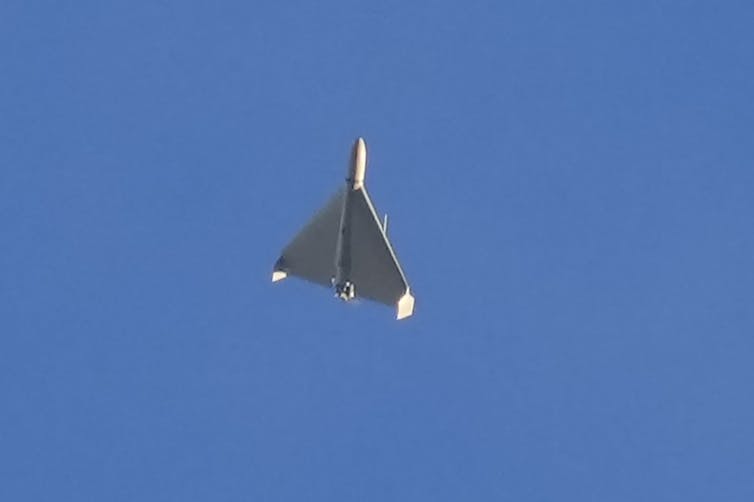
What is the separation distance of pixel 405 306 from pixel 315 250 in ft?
23.8

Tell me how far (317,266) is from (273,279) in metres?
3.03

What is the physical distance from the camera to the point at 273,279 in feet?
334

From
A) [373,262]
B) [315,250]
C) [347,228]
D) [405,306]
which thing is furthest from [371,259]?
[315,250]

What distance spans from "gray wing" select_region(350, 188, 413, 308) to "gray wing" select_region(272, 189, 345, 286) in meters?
3.10

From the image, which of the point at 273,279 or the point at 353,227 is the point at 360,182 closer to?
the point at 353,227

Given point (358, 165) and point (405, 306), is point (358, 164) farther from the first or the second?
point (405, 306)

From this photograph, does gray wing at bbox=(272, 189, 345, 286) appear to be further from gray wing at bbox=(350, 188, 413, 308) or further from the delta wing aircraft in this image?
gray wing at bbox=(350, 188, 413, 308)

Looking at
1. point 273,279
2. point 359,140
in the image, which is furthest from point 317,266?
point 359,140

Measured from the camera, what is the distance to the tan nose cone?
315ft

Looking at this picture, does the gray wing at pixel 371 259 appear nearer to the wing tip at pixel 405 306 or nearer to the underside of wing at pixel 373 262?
the underside of wing at pixel 373 262

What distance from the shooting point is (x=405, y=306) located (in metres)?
99.1

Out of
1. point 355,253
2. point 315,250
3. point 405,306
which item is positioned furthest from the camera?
point 315,250

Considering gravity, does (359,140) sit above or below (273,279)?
above

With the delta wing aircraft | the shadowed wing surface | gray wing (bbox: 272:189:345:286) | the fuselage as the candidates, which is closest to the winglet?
the delta wing aircraft
